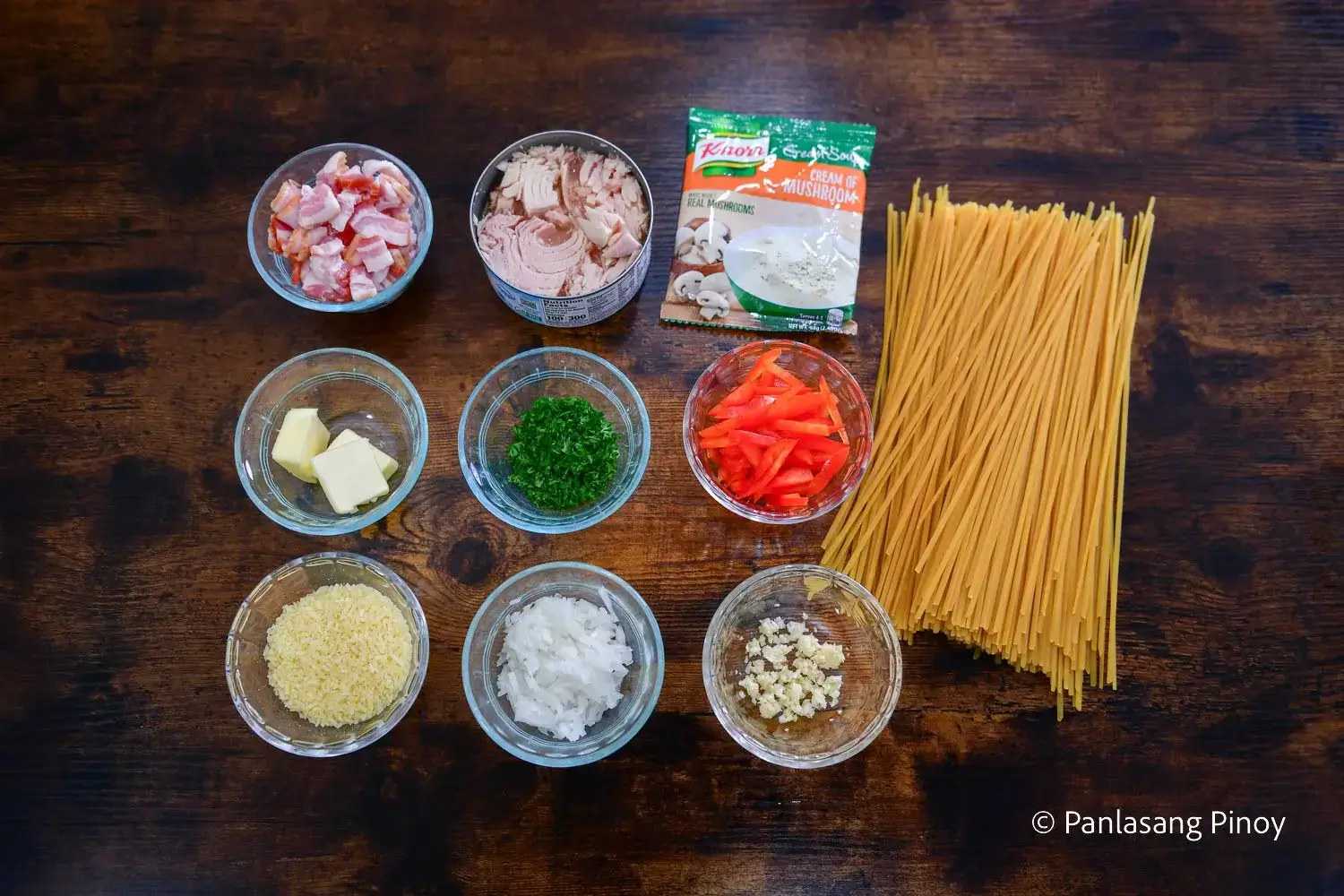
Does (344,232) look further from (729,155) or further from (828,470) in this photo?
(828,470)

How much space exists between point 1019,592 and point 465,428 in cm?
126

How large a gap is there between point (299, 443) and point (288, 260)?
16.5 inches

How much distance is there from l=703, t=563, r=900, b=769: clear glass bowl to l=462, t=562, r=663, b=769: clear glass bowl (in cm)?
15

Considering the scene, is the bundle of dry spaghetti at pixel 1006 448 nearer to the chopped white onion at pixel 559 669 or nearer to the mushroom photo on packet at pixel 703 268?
the mushroom photo on packet at pixel 703 268

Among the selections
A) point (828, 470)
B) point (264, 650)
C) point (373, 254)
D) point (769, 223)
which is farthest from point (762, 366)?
point (264, 650)

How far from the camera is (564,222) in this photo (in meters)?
1.78

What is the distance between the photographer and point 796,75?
195cm

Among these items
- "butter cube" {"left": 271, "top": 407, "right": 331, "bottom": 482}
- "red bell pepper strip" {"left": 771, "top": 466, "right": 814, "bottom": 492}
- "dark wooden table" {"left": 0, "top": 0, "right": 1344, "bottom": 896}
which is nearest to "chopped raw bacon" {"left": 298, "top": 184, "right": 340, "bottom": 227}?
"dark wooden table" {"left": 0, "top": 0, "right": 1344, "bottom": 896}

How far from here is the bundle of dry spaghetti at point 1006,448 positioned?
68.4 inches

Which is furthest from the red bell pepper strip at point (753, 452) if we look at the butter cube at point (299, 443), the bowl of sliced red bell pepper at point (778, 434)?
the butter cube at point (299, 443)

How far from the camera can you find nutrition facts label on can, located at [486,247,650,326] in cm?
167

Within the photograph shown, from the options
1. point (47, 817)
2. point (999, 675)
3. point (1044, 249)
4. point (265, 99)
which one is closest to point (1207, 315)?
point (1044, 249)

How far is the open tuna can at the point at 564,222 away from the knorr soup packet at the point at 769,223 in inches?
5.9

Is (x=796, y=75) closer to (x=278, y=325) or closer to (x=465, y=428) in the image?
(x=465, y=428)
